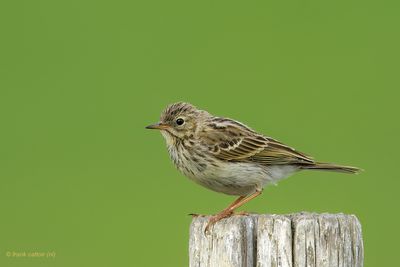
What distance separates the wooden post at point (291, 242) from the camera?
6.56 metres

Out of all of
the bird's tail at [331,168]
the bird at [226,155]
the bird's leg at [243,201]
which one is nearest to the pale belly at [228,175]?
the bird at [226,155]

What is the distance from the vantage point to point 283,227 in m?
6.62

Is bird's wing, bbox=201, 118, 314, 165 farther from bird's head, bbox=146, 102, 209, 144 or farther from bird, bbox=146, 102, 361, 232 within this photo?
bird's head, bbox=146, 102, 209, 144

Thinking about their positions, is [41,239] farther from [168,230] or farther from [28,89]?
[28,89]

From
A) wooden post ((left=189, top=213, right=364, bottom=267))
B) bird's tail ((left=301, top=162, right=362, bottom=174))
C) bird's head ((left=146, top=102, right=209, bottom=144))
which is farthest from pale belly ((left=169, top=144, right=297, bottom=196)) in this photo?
wooden post ((left=189, top=213, right=364, bottom=267))

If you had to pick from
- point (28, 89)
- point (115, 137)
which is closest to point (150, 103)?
point (115, 137)

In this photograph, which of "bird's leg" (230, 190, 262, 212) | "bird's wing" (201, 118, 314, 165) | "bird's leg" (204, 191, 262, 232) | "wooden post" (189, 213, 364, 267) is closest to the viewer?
"wooden post" (189, 213, 364, 267)

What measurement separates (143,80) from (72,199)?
4.88 m

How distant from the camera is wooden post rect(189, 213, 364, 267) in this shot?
656 cm

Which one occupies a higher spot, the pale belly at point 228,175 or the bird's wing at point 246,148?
the bird's wing at point 246,148

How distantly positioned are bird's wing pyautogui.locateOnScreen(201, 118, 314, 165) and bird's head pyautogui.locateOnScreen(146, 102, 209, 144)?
0.19 m

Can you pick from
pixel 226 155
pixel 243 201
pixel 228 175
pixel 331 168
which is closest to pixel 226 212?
pixel 243 201

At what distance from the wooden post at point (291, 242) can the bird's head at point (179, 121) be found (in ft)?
11.6

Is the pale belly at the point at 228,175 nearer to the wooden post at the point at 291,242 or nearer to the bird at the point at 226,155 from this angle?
the bird at the point at 226,155
